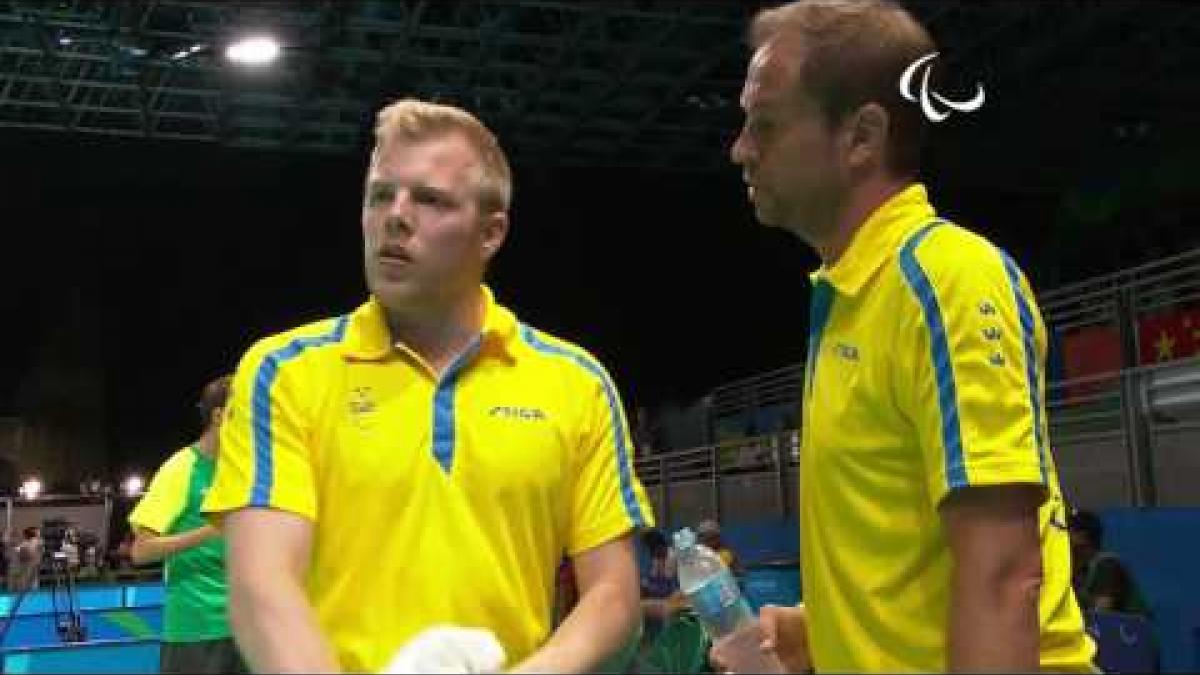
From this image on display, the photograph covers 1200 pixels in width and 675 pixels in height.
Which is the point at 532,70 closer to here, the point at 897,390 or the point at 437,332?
the point at 437,332

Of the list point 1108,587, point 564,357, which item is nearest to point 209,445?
point 564,357

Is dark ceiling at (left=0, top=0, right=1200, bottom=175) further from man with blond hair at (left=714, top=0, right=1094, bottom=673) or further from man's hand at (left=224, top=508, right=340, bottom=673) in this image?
man's hand at (left=224, top=508, right=340, bottom=673)

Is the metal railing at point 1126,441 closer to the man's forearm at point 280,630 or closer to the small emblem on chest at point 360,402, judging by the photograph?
the small emblem on chest at point 360,402

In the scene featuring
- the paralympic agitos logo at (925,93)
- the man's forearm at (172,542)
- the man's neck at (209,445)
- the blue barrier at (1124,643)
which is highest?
the paralympic agitos logo at (925,93)

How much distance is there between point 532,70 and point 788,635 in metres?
17.3

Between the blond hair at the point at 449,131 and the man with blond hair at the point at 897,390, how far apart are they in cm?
37

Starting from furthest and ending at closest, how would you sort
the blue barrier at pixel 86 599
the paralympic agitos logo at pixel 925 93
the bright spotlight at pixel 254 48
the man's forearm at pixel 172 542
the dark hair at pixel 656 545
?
the bright spotlight at pixel 254 48 < the dark hair at pixel 656 545 < the blue barrier at pixel 86 599 < the man's forearm at pixel 172 542 < the paralympic agitos logo at pixel 925 93

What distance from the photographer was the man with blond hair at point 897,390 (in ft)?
5.49

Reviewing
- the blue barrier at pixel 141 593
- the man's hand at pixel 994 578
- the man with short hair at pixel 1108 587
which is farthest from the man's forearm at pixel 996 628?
the blue barrier at pixel 141 593

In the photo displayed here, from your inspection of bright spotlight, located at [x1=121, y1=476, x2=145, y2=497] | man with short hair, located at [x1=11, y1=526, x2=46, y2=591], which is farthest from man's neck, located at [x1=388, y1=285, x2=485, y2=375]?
bright spotlight, located at [x1=121, y1=476, x2=145, y2=497]

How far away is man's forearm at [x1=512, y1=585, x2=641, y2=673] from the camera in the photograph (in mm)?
1771

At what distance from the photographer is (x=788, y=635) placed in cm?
217

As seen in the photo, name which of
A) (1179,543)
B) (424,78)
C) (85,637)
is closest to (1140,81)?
(424,78)

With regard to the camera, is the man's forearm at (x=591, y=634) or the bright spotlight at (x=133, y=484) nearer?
the man's forearm at (x=591, y=634)
